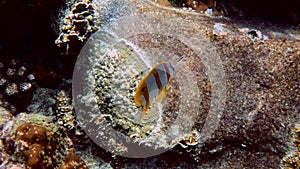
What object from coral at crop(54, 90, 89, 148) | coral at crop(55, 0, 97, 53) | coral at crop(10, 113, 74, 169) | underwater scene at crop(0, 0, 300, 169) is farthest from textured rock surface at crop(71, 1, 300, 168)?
coral at crop(10, 113, 74, 169)

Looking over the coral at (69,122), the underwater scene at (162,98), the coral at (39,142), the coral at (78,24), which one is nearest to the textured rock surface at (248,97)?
the underwater scene at (162,98)

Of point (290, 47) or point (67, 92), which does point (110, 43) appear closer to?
point (67, 92)

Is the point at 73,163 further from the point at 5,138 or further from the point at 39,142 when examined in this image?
the point at 5,138

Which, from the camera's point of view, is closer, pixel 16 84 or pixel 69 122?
pixel 69 122

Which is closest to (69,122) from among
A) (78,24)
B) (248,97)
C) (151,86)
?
(78,24)

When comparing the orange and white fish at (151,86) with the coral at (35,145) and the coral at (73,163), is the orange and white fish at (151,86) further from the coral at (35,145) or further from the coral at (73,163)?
the coral at (73,163)

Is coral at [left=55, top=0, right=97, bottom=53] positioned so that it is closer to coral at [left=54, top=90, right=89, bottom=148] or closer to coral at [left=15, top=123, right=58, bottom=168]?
coral at [left=54, top=90, right=89, bottom=148]
